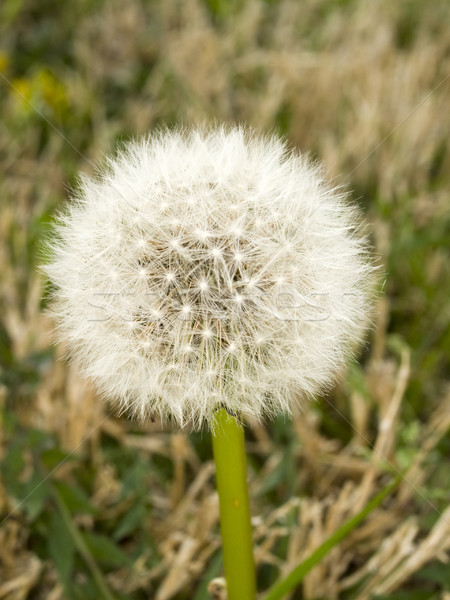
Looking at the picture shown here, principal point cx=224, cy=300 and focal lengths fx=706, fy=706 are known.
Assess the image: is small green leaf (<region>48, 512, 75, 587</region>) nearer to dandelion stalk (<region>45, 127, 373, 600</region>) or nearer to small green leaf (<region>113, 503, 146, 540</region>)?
small green leaf (<region>113, 503, 146, 540</region>)

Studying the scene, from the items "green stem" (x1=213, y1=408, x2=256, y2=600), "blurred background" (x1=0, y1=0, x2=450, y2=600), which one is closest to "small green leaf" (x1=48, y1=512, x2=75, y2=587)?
"blurred background" (x1=0, y1=0, x2=450, y2=600)

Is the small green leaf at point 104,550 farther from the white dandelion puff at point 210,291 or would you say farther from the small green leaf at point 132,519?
the white dandelion puff at point 210,291

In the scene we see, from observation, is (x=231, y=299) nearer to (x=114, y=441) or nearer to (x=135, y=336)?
(x=135, y=336)

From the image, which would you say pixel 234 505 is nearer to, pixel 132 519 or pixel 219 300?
pixel 219 300

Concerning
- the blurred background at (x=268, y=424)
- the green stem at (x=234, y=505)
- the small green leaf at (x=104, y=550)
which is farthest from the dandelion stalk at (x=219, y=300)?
the small green leaf at (x=104, y=550)

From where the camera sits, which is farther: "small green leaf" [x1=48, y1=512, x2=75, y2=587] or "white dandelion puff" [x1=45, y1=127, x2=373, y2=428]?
"small green leaf" [x1=48, y1=512, x2=75, y2=587]

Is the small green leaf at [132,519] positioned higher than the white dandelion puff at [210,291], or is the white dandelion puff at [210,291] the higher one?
the white dandelion puff at [210,291]

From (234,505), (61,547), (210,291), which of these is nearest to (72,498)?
(61,547)
